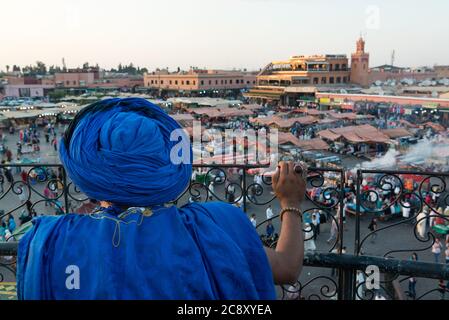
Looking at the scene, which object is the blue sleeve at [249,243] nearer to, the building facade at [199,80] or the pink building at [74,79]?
the building facade at [199,80]

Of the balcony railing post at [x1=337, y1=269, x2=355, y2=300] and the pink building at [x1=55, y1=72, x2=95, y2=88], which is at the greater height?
the pink building at [x1=55, y1=72, x2=95, y2=88]

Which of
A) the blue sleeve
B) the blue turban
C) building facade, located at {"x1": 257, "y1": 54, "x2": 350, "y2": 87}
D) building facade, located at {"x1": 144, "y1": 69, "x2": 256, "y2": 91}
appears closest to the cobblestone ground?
the blue sleeve

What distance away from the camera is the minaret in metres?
44.0

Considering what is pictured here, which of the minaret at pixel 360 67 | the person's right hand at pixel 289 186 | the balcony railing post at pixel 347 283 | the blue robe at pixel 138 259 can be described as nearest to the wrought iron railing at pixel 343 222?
the balcony railing post at pixel 347 283

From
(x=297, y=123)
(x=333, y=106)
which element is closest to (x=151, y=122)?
(x=297, y=123)

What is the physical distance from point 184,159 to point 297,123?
66.9 ft

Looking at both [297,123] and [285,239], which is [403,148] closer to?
[297,123]

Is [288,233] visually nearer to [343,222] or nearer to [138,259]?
[138,259]

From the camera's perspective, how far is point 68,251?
2.68 feet

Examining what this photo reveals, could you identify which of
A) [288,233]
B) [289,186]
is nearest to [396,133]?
[289,186]

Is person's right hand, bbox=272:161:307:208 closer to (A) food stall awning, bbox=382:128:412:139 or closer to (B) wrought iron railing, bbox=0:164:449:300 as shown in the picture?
(B) wrought iron railing, bbox=0:164:449:300

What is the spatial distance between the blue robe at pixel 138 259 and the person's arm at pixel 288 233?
0.06 m

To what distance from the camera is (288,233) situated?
1.02m

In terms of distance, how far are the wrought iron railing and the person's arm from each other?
41 centimetres
